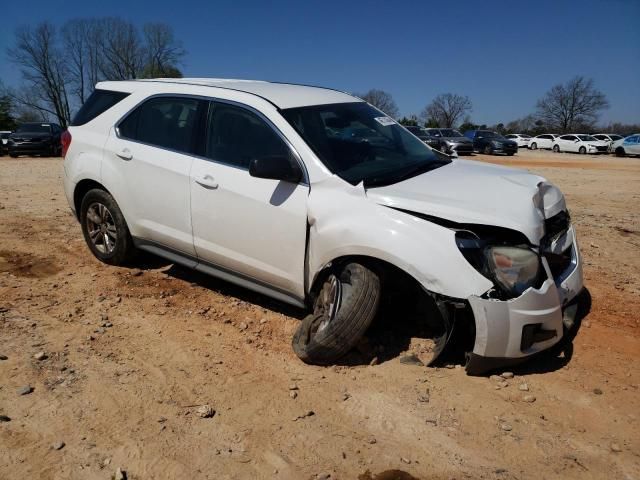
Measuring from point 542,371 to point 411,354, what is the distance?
2.78 ft

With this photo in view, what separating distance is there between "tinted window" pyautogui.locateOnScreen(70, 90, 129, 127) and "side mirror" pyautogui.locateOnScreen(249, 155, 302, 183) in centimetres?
209

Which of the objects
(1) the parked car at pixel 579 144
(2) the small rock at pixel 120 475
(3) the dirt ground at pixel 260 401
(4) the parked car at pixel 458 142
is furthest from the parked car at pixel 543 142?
(2) the small rock at pixel 120 475

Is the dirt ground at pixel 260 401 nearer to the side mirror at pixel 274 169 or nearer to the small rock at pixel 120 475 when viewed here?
the small rock at pixel 120 475

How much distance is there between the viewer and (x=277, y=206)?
3.62 metres

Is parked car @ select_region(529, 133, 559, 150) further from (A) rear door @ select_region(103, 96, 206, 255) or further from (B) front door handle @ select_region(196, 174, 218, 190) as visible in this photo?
(B) front door handle @ select_region(196, 174, 218, 190)

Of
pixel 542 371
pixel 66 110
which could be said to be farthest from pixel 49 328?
pixel 66 110

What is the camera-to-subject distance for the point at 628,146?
31.1m

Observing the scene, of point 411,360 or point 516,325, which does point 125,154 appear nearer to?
point 411,360

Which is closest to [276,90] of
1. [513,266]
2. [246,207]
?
[246,207]

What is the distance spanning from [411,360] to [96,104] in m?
3.85

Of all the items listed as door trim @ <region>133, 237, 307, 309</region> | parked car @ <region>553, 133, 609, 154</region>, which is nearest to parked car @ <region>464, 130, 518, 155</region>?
parked car @ <region>553, 133, 609, 154</region>

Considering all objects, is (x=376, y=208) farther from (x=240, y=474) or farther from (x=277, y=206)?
(x=240, y=474)

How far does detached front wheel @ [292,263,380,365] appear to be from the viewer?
327 centimetres

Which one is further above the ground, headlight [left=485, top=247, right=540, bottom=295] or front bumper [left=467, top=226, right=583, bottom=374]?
headlight [left=485, top=247, right=540, bottom=295]
